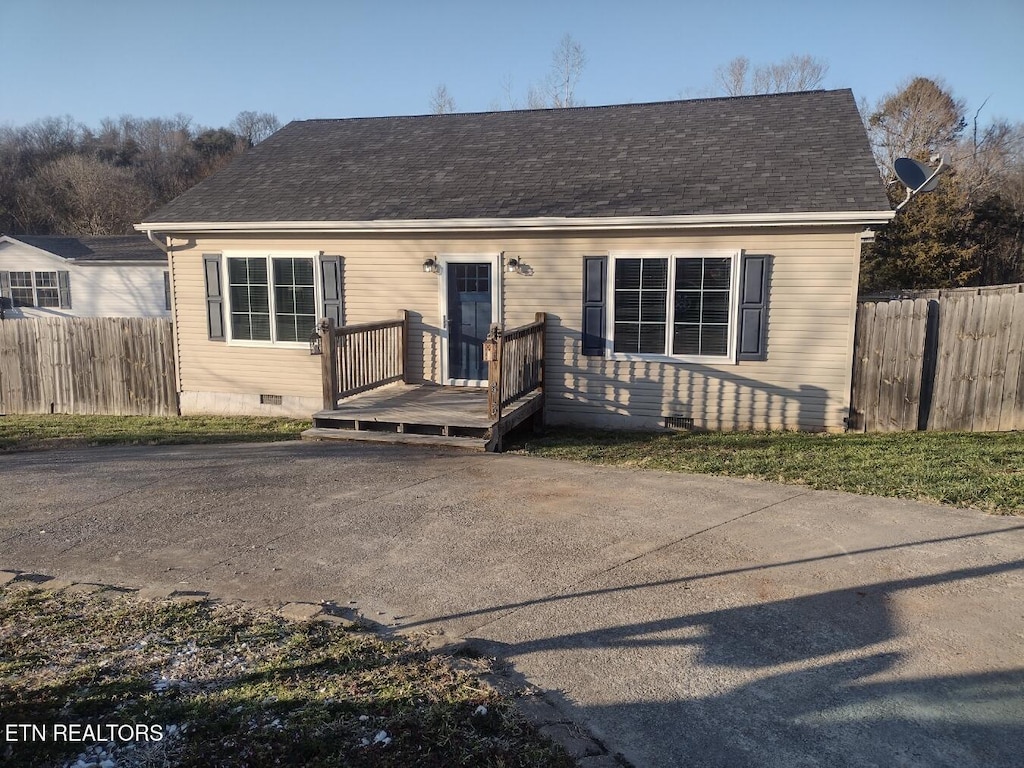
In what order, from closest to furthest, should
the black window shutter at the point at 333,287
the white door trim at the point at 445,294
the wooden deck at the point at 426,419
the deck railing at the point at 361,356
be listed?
the wooden deck at the point at 426,419 → the deck railing at the point at 361,356 → the white door trim at the point at 445,294 → the black window shutter at the point at 333,287

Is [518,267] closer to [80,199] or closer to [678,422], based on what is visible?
[678,422]

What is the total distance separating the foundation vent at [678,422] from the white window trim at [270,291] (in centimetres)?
527

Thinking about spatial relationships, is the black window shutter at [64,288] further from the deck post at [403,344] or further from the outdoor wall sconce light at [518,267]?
the outdoor wall sconce light at [518,267]

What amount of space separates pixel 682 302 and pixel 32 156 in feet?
184

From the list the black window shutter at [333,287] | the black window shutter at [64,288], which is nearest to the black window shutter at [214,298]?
the black window shutter at [333,287]

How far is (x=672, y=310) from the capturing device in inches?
387

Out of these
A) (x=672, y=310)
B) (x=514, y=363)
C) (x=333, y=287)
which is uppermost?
(x=333, y=287)

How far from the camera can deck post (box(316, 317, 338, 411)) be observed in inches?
356

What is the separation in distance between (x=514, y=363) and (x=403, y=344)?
91.8 inches

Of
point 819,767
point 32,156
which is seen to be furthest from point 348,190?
point 32,156

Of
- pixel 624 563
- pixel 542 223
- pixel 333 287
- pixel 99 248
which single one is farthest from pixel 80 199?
pixel 624 563

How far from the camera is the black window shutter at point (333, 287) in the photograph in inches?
436

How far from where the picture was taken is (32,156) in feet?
169

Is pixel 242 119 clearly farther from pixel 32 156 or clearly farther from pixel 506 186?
pixel 506 186
